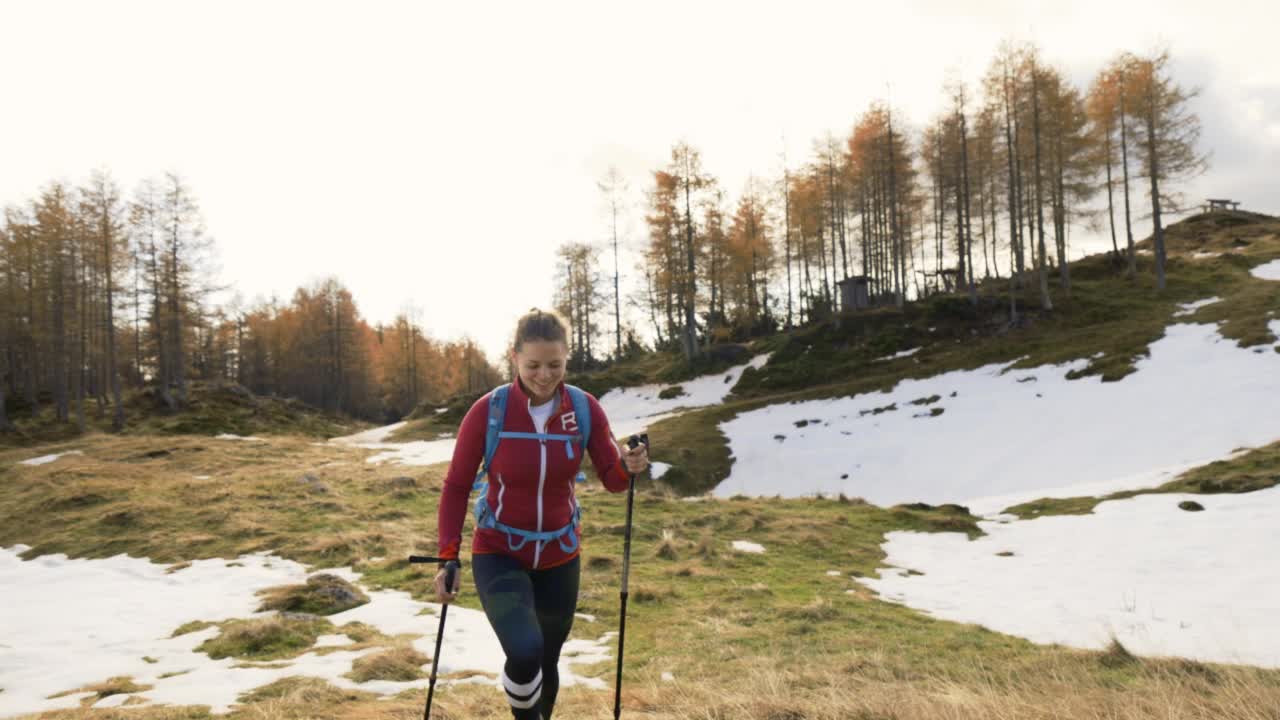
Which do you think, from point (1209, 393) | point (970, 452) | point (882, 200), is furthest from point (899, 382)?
point (882, 200)

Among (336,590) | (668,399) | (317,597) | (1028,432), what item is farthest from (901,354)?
(317,597)

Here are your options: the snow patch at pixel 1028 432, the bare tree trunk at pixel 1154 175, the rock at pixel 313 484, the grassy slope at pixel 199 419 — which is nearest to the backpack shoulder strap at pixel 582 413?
the snow patch at pixel 1028 432

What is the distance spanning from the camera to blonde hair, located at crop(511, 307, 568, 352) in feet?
10.2

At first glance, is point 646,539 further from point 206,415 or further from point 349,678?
point 206,415

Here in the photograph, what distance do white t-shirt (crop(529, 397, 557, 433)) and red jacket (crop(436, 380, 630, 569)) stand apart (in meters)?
0.02

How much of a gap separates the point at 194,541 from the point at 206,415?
108ft

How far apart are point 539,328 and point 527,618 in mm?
1467

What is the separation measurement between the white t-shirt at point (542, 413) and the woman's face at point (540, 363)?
0.07 meters

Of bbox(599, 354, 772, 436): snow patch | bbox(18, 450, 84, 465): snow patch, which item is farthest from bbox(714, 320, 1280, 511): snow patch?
bbox(18, 450, 84, 465): snow patch

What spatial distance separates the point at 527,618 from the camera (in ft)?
9.24

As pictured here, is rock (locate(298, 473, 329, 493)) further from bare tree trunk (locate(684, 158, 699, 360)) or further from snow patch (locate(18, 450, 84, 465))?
bare tree trunk (locate(684, 158, 699, 360))

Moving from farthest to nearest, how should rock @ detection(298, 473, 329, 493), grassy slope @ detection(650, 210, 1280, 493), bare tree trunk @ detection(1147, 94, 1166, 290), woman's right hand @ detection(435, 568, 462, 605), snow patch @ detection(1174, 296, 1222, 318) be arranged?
bare tree trunk @ detection(1147, 94, 1166, 290) → snow patch @ detection(1174, 296, 1222, 318) → grassy slope @ detection(650, 210, 1280, 493) → rock @ detection(298, 473, 329, 493) → woman's right hand @ detection(435, 568, 462, 605)

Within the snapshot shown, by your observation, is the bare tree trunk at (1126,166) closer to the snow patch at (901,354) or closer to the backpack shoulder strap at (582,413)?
the snow patch at (901,354)

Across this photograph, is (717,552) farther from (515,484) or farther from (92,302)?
(92,302)
